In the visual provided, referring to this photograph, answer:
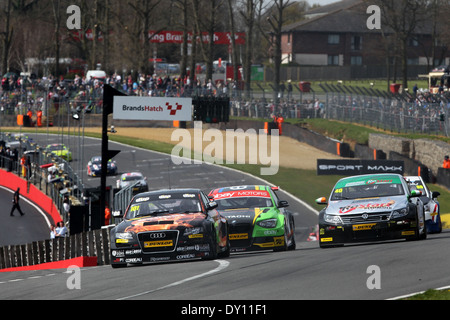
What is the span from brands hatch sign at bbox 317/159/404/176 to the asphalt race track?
22225 millimetres

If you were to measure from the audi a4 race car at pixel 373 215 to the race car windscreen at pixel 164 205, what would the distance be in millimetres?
2483

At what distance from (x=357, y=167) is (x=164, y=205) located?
25065mm

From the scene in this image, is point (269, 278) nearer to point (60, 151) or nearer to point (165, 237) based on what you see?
point (165, 237)

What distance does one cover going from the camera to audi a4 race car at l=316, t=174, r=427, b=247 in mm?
15945

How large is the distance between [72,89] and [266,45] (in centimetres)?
6218

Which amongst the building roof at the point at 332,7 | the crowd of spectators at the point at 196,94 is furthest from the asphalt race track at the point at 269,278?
the building roof at the point at 332,7

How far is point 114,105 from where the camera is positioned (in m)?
22.9

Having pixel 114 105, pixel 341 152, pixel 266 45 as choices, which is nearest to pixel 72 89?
pixel 341 152

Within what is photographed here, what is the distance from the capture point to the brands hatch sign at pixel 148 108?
76.0 ft

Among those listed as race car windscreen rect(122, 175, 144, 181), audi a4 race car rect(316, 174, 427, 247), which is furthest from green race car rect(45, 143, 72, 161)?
audi a4 race car rect(316, 174, 427, 247)

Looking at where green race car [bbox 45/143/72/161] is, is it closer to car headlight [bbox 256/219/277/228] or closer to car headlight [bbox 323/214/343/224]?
car headlight [bbox 256/219/277/228]

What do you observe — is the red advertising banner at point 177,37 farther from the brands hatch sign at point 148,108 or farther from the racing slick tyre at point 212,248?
the racing slick tyre at point 212,248
